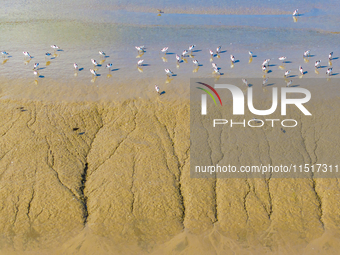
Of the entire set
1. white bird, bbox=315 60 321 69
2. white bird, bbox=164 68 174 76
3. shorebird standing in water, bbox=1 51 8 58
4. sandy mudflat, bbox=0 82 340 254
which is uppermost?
shorebird standing in water, bbox=1 51 8 58

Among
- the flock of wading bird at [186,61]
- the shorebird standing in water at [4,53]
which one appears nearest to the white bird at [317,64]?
the flock of wading bird at [186,61]

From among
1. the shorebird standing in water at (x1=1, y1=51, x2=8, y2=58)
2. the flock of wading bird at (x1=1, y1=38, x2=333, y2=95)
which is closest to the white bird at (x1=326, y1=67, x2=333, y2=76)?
the flock of wading bird at (x1=1, y1=38, x2=333, y2=95)

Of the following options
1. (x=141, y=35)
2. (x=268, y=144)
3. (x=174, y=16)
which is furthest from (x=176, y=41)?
(x=268, y=144)

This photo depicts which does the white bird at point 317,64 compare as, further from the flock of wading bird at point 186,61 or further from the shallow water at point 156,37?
the shallow water at point 156,37

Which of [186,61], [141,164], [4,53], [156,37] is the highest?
[156,37]

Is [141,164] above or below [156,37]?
below

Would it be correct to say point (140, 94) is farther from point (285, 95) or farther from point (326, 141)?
point (326, 141)

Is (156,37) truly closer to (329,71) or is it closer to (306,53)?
(306,53)

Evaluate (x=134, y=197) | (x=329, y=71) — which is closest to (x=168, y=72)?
(x=134, y=197)

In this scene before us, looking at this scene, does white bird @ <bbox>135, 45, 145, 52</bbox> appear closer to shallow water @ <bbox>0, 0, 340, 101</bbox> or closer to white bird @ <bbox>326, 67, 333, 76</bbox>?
shallow water @ <bbox>0, 0, 340, 101</bbox>
